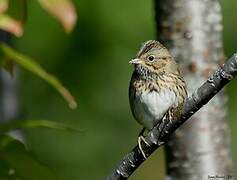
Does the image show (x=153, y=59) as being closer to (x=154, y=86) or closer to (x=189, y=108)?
(x=154, y=86)

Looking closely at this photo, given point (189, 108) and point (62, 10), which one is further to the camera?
point (62, 10)

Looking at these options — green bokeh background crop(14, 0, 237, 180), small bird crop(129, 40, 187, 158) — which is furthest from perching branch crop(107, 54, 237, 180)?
green bokeh background crop(14, 0, 237, 180)

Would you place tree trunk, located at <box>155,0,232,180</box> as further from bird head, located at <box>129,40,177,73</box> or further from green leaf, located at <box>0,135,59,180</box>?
green leaf, located at <box>0,135,59,180</box>

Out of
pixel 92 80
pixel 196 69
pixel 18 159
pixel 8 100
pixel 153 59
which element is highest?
pixel 92 80

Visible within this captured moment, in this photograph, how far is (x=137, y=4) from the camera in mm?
6945

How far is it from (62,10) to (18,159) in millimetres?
540

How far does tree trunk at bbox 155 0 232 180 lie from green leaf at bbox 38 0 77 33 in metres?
1.13

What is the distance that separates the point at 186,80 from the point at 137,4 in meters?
2.72

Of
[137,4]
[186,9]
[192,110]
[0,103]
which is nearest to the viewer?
[192,110]

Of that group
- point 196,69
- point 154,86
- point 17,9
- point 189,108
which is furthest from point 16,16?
point 154,86

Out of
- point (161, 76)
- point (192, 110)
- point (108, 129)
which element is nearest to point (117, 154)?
point (108, 129)

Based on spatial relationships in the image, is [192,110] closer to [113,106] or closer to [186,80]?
[186,80]

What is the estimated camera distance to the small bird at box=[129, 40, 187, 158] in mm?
4496

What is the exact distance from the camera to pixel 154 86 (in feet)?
15.4
